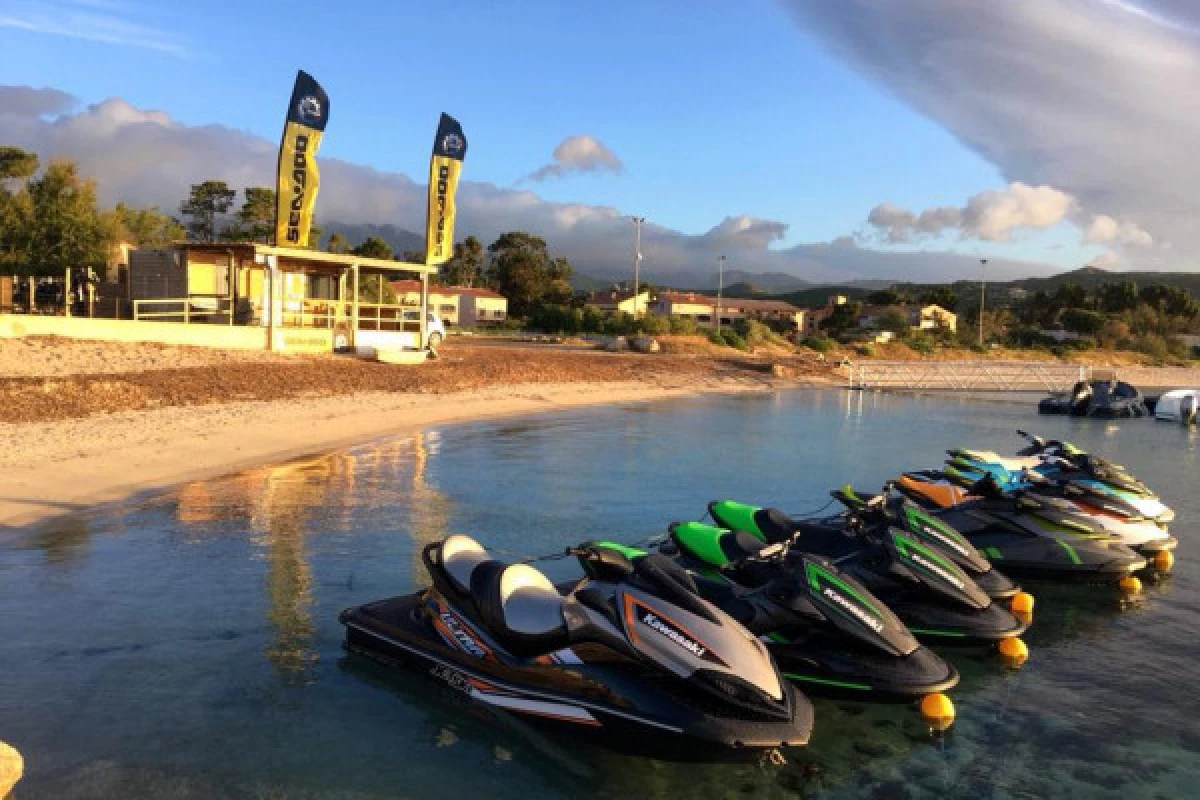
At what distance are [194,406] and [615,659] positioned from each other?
17.5 metres

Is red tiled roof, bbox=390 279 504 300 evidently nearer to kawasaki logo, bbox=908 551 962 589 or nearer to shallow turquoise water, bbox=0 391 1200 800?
shallow turquoise water, bbox=0 391 1200 800

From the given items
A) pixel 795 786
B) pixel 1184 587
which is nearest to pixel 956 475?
pixel 1184 587

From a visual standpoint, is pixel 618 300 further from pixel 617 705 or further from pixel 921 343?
pixel 617 705

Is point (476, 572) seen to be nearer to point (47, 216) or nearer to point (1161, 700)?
point (1161, 700)

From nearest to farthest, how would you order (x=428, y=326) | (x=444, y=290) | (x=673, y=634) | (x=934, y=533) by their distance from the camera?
(x=673, y=634)
(x=934, y=533)
(x=428, y=326)
(x=444, y=290)

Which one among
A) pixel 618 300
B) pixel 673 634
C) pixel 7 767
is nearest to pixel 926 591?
pixel 673 634

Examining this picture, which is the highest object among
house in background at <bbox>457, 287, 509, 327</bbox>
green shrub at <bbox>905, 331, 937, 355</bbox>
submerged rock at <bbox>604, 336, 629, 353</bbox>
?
house in background at <bbox>457, 287, 509, 327</bbox>

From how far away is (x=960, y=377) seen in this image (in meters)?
56.7

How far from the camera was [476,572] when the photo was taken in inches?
238

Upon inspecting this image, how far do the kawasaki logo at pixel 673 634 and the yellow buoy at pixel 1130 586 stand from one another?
6843mm

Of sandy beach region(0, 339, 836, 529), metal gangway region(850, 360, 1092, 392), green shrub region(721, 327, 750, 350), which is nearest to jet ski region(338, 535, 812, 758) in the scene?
sandy beach region(0, 339, 836, 529)

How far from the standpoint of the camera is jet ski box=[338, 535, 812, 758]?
484cm

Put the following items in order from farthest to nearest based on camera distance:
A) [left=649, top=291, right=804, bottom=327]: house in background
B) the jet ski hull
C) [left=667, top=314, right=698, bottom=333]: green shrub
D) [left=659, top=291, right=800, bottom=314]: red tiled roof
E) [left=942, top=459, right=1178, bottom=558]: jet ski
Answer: [left=659, top=291, right=800, bottom=314]: red tiled roof < [left=649, top=291, right=804, bottom=327]: house in background < [left=667, top=314, right=698, bottom=333]: green shrub < [left=942, top=459, right=1178, bottom=558]: jet ski < the jet ski hull

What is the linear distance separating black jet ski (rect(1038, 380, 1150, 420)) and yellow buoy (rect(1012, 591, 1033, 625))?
31469 millimetres
